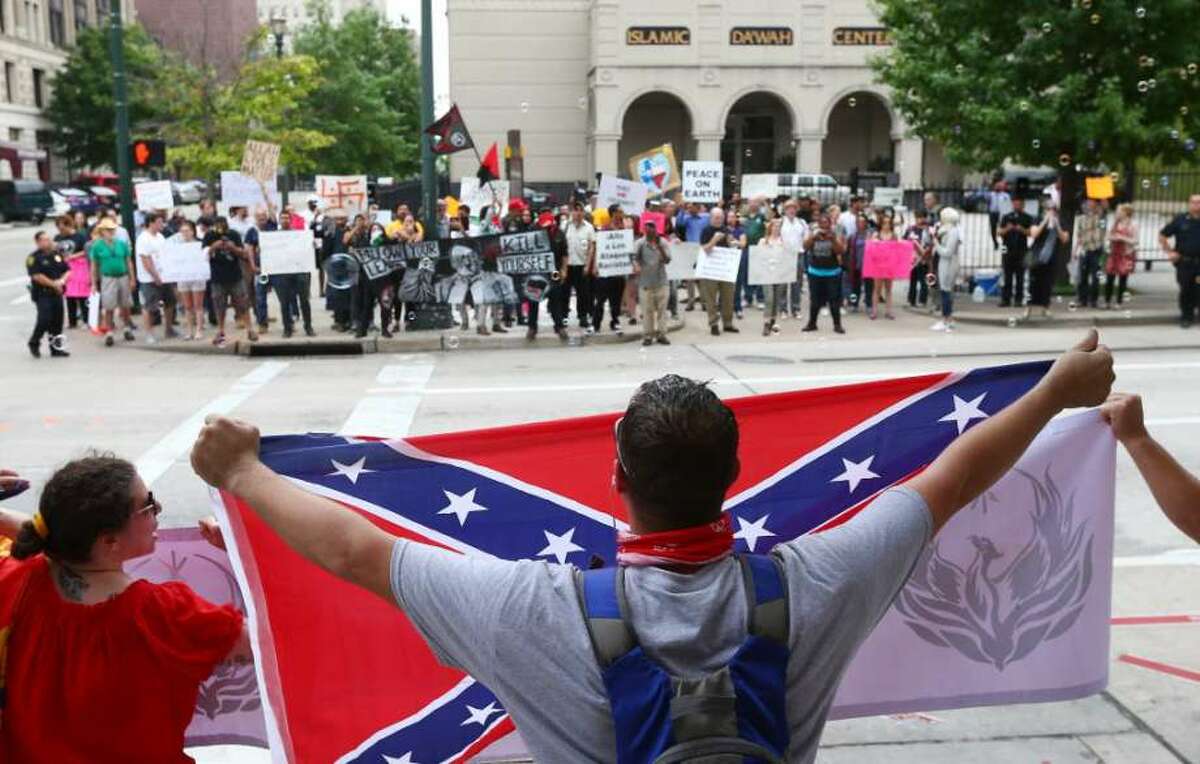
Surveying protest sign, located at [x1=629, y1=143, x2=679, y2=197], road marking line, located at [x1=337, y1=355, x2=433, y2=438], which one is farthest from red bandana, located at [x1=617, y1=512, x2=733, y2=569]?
protest sign, located at [x1=629, y1=143, x2=679, y2=197]

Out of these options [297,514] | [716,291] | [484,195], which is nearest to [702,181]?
[716,291]

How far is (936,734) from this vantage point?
4.80 meters

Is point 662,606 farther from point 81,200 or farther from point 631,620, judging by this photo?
point 81,200

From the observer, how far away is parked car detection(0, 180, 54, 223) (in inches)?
2137

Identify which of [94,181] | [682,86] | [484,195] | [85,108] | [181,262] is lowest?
[181,262]

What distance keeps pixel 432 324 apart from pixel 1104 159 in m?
11.1

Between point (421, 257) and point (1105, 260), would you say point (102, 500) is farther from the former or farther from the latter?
point (1105, 260)

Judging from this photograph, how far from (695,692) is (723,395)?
10.9 meters

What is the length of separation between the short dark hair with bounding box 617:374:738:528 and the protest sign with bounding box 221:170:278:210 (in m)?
19.1

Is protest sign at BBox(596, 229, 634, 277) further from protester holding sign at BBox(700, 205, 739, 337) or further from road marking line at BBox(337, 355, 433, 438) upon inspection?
road marking line at BBox(337, 355, 433, 438)

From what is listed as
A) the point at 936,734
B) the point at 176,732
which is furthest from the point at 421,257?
the point at 176,732

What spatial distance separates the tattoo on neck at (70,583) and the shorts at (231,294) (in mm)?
15972

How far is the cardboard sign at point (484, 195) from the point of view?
24.6m

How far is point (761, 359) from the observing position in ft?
53.5
